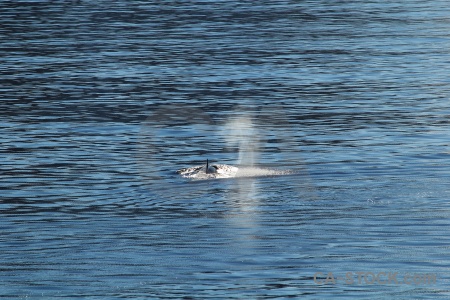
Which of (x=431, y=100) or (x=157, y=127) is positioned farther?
(x=431, y=100)

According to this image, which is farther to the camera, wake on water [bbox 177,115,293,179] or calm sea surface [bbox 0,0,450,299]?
wake on water [bbox 177,115,293,179]

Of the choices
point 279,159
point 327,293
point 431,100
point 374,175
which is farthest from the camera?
point 431,100

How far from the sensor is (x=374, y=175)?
23.2 metres

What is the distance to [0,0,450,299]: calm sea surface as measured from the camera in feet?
55.4

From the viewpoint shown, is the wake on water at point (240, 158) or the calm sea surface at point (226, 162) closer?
the calm sea surface at point (226, 162)

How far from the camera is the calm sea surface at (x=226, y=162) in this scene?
55.4ft

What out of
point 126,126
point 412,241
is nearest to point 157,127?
point 126,126

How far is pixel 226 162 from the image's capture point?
25.9 metres

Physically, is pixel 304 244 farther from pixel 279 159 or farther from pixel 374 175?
pixel 279 159

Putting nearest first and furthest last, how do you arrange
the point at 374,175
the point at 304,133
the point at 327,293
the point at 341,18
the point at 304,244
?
1. the point at 327,293
2. the point at 304,244
3. the point at 374,175
4. the point at 304,133
5. the point at 341,18

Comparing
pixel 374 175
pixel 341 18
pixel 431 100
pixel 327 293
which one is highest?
pixel 327 293

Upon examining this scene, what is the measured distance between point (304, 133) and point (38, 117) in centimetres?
826

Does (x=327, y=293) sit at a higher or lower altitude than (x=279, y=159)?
higher

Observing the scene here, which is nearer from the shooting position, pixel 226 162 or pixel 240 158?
pixel 226 162
